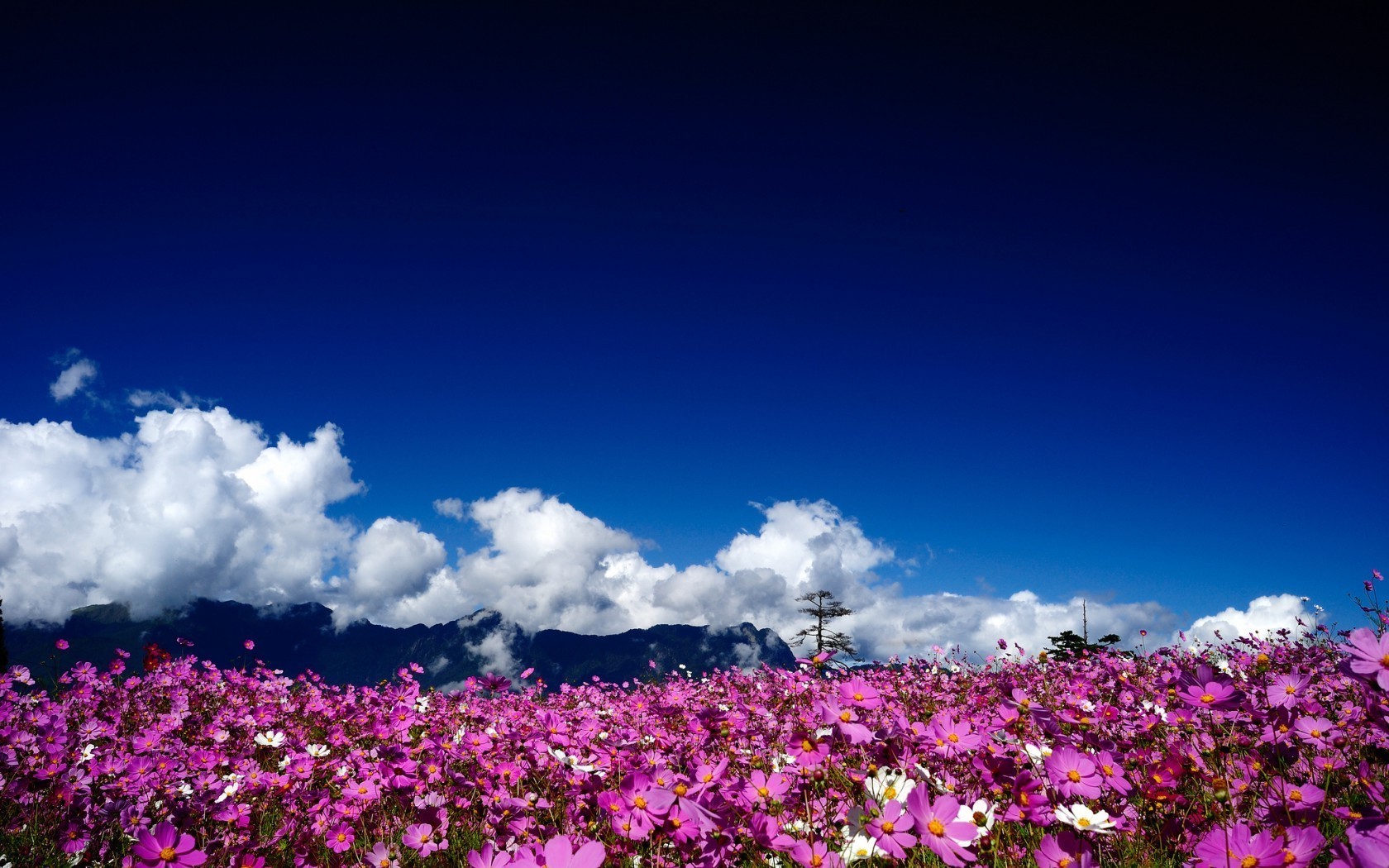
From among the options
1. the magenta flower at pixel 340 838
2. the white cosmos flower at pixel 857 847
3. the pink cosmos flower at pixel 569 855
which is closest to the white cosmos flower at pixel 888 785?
the white cosmos flower at pixel 857 847

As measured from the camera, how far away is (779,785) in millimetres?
2545

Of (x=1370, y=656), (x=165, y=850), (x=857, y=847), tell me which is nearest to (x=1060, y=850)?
(x=857, y=847)

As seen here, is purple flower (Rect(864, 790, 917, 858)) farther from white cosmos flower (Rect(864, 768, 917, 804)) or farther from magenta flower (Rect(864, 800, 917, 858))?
white cosmos flower (Rect(864, 768, 917, 804))

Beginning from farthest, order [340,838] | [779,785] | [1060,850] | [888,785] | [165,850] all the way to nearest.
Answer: [340,838] < [165,850] < [779,785] < [888,785] < [1060,850]

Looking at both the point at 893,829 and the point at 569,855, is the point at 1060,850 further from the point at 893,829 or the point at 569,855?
the point at 569,855

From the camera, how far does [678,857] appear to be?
91.2 inches

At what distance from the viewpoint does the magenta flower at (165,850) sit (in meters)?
2.70

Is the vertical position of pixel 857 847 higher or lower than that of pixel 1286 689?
lower

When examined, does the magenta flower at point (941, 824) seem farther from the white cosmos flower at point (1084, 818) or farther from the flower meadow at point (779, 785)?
the white cosmos flower at point (1084, 818)

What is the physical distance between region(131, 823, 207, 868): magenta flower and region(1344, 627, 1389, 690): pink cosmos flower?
3.83 meters

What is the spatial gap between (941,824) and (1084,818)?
59 centimetres

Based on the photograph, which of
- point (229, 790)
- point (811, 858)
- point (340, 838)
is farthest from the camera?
point (229, 790)

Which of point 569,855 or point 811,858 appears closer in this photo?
point 569,855

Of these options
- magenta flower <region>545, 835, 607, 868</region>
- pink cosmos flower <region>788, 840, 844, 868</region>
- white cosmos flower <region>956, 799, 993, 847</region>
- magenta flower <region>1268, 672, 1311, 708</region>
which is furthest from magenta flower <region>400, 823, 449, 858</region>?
magenta flower <region>1268, 672, 1311, 708</region>
